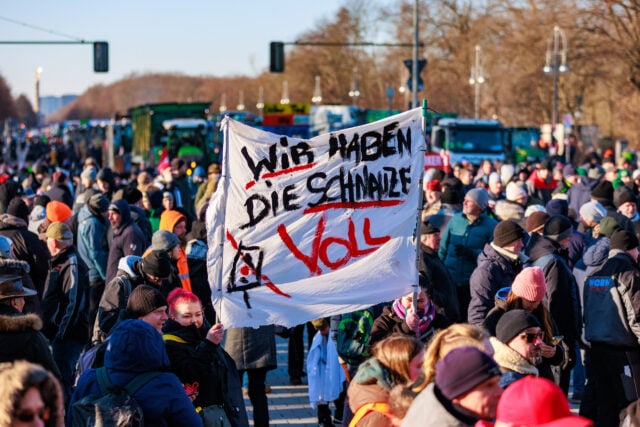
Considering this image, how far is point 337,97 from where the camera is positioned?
3236 inches

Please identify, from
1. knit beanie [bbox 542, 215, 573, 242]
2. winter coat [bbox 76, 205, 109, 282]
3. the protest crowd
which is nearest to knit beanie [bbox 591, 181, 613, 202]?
the protest crowd

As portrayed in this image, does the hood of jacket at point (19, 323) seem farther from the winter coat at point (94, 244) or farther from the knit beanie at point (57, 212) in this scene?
the winter coat at point (94, 244)

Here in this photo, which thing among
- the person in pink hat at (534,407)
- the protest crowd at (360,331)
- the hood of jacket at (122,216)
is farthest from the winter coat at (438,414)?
the hood of jacket at (122,216)

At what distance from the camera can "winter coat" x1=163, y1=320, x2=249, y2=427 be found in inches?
246

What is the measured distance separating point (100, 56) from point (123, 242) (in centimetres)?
2293

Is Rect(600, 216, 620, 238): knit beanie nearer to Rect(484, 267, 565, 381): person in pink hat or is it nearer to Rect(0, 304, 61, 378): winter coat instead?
Rect(484, 267, 565, 381): person in pink hat

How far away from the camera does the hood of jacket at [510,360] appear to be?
5.94 m

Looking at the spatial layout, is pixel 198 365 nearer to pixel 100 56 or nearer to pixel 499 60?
pixel 100 56

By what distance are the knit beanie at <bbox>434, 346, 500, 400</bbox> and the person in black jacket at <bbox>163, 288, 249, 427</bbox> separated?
91.5 inches

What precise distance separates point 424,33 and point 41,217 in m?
57.2

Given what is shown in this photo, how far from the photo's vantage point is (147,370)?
5191 millimetres

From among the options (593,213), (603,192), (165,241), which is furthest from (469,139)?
(165,241)

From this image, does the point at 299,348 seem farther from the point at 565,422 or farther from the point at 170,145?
the point at 170,145

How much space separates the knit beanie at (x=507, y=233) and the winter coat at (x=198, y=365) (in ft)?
9.16
